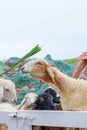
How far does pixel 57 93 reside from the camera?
3969 mm

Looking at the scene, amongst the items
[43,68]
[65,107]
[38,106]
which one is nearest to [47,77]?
[43,68]

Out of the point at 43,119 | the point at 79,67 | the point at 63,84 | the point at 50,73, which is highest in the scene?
the point at 43,119

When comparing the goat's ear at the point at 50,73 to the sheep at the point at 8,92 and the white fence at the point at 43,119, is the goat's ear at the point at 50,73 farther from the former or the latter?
the white fence at the point at 43,119

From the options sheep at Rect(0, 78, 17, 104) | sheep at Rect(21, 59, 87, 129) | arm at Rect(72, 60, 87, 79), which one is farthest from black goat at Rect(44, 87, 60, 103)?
arm at Rect(72, 60, 87, 79)

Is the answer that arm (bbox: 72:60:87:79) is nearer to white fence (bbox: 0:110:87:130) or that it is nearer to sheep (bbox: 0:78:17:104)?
sheep (bbox: 0:78:17:104)

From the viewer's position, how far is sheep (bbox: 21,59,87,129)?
3655 millimetres

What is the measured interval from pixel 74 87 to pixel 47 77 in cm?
27

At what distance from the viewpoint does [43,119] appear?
6.14ft

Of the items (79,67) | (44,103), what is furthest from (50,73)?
(79,67)

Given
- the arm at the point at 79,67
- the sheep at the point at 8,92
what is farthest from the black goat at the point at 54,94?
the arm at the point at 79,67

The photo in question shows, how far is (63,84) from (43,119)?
2.07m

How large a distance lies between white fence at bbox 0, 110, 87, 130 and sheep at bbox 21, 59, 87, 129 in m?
1.55

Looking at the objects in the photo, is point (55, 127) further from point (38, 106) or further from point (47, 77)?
point (47, 77)

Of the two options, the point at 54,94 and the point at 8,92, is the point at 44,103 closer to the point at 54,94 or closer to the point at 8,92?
the point at 8,92
